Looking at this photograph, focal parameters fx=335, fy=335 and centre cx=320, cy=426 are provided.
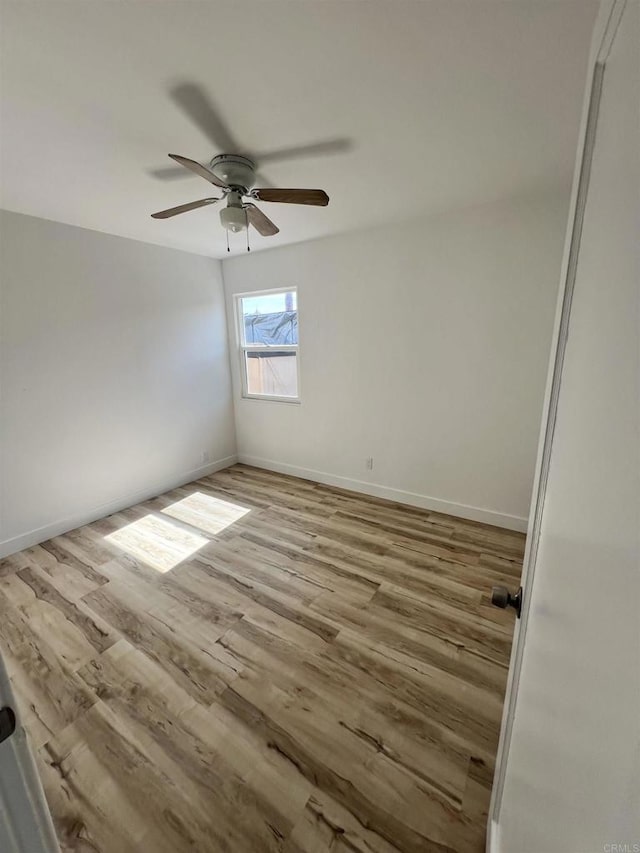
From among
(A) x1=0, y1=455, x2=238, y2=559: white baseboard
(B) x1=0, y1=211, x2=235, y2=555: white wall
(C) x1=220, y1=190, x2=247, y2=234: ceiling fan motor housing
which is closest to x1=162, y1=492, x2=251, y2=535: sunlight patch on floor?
(A) x1=0, y1=455, x2=238, y2=559: white baseboard

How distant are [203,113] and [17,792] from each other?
2.12 m

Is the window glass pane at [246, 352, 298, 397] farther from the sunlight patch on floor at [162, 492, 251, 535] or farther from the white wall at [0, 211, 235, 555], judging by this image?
the sunlight patch on floor at [162, 492, 251, 535]

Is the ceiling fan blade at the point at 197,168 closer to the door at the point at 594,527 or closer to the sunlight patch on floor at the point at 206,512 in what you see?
the door at the point at 594,527

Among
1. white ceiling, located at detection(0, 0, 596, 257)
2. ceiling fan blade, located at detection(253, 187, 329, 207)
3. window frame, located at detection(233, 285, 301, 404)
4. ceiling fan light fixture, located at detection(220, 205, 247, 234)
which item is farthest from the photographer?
window frame, located at detection(233, 285, 301, 404)

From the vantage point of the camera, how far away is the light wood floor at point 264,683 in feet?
3.74

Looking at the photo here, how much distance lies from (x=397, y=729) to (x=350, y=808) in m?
0.32

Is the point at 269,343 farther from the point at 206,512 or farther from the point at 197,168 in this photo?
the point at 197,168

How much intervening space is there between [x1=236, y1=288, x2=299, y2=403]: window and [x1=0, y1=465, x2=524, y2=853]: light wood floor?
178 cm

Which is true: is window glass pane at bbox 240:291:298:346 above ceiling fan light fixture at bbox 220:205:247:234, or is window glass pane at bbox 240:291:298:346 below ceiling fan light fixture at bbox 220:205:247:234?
below

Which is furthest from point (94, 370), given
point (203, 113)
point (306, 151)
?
point (306, 151)

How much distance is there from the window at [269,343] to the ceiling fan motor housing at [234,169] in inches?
63.3

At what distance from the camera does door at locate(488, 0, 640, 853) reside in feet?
0.93

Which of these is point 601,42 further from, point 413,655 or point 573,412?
point 413,655

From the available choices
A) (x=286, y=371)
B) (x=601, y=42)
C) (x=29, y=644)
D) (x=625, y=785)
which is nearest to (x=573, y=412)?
(x=625, y=785)
